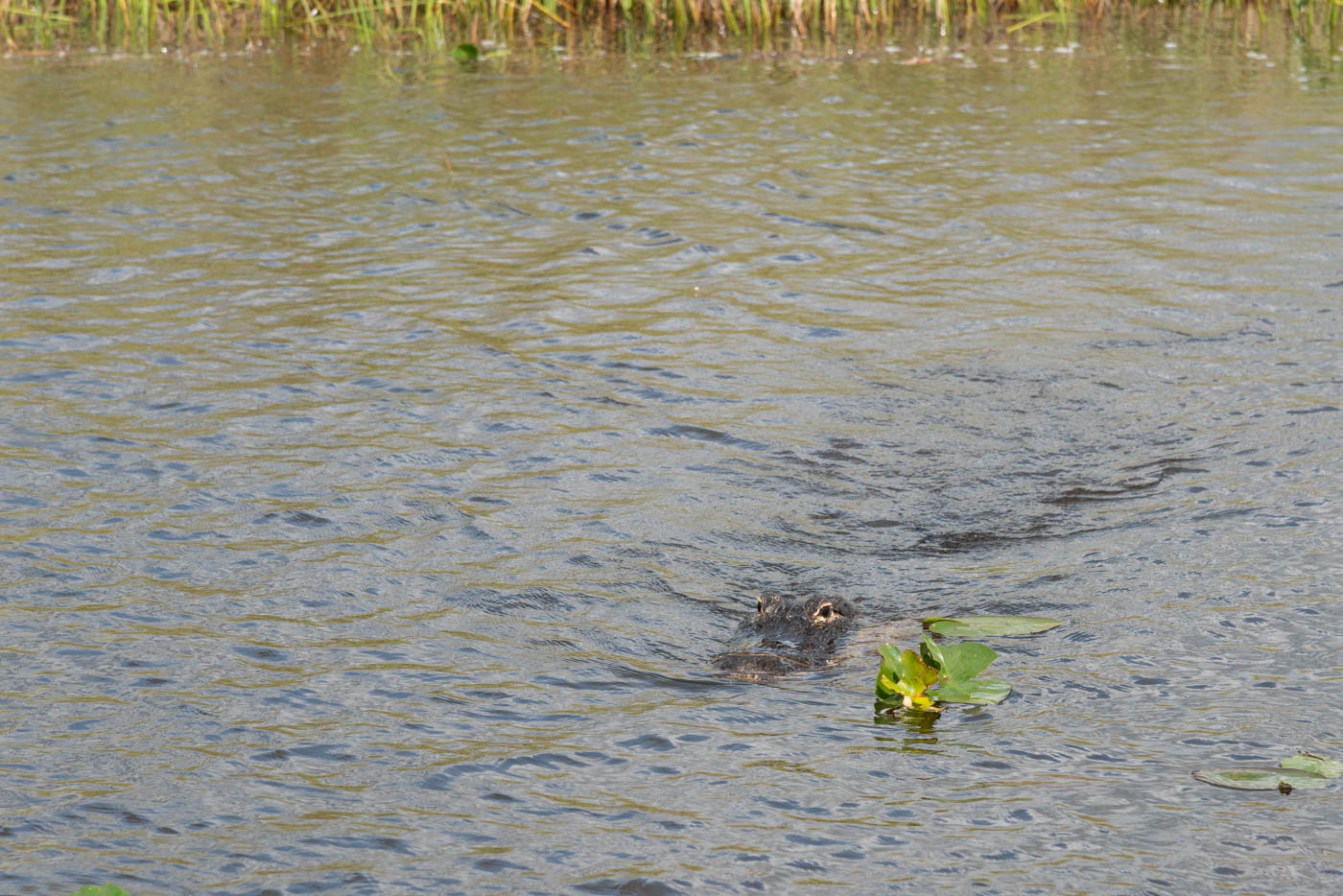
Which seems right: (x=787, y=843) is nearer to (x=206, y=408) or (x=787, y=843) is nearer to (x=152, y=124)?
(x=206, y=408)

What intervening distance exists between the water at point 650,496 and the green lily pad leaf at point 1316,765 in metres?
0.12

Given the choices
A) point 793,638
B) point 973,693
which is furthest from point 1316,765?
point 793,638

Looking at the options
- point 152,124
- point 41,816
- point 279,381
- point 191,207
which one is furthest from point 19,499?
point 152,124

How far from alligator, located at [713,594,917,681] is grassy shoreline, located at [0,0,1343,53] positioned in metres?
15.4

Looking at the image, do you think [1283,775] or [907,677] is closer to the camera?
[1283,775]

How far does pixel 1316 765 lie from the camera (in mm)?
4461

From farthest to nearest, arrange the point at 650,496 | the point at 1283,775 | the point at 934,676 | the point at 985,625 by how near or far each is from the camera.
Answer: the point at 650,496
the point at 985,625
the point at 934,676
the point at 1283,775

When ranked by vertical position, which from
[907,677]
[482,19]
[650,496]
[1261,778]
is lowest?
[1261,778]

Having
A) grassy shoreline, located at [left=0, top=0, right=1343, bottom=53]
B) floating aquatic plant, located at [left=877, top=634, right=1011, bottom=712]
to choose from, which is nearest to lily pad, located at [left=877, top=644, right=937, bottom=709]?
floating aquatic plant, located at [left=877, top=634, right=1011, bottom=712]

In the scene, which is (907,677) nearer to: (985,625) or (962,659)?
(962,659)

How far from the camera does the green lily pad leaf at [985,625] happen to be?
5.65 meters

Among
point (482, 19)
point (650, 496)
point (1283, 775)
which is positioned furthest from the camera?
point (482, 19)

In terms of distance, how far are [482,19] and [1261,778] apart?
1899 centimetres

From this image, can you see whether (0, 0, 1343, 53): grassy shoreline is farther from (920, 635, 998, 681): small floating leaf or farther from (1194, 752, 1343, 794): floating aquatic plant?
(1194, 752, 1343, 794): floating aquatic plant
